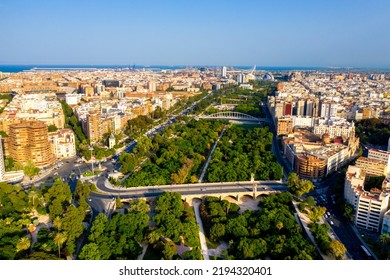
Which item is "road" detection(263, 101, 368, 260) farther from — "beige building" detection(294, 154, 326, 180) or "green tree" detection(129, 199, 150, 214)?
"green tree" detection(129, 199, 150, 214)

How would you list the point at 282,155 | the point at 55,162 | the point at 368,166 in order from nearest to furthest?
the point at 368,166 < the point at 55,162 < the point at 282,155

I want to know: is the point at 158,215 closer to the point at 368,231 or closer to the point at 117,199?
the point at 117,199

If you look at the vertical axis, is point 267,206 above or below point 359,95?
below

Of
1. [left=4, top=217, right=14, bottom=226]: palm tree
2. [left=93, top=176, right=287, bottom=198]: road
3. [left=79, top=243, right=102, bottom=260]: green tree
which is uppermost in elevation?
[left=79, top=243, right=102, bottom=260]: green tree

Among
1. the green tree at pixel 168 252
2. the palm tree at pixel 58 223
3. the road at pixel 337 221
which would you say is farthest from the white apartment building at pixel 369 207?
the palm tree at pixel 58 223

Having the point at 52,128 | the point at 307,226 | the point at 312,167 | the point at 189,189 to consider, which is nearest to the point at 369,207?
the point at 307,226

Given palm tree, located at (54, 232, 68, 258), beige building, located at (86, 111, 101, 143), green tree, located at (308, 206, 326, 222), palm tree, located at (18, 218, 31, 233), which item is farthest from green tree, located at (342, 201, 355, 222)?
beige building, located at (86, 111, 101, 143)
